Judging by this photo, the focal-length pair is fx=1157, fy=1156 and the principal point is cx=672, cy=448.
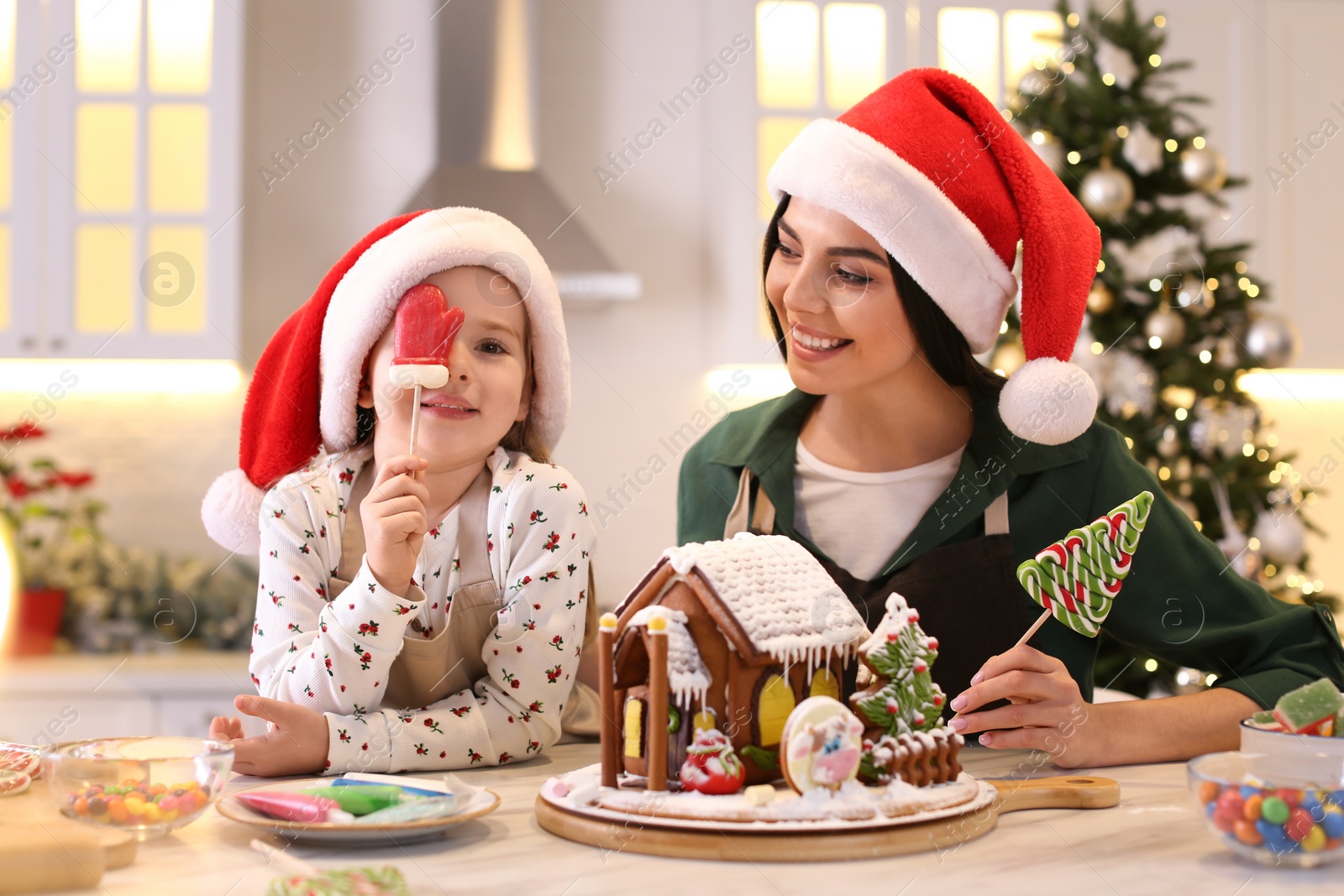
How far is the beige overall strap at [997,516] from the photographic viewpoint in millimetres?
1409

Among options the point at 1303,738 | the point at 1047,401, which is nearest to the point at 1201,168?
the point at 1047,401

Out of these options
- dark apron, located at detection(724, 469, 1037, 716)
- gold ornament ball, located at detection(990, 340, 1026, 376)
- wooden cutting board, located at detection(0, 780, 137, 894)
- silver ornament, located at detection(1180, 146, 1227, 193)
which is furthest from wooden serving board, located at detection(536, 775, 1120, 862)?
silver ornament, located at detection(1180, 146, 1227, 193)

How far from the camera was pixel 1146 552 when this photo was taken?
56.7 inches

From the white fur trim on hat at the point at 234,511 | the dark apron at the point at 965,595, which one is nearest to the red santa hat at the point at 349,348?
the white fur trim on hat at the point at 234,511

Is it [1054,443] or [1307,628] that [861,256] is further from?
[1307,628]

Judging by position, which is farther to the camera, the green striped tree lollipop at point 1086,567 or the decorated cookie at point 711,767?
the green striped tree lollipop at point 1086,567

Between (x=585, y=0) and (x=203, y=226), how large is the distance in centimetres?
140

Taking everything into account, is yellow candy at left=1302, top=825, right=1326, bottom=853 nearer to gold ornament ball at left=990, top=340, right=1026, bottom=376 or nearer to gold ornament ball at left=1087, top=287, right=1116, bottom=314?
gold ornament ball at left=990, top=340, right=1026, bottom=376

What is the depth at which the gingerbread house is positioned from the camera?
0.95m

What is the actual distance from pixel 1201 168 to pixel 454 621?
251 cm

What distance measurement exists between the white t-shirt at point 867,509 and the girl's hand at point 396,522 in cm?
57

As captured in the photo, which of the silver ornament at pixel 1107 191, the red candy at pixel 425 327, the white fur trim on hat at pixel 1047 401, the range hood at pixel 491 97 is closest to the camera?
the red candy at pixel 425 327

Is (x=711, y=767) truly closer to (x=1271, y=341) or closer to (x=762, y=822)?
(x=762, y=822)

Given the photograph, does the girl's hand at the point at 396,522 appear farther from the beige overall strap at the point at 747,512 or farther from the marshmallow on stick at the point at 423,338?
the beige overall strap at the point at 747,512
